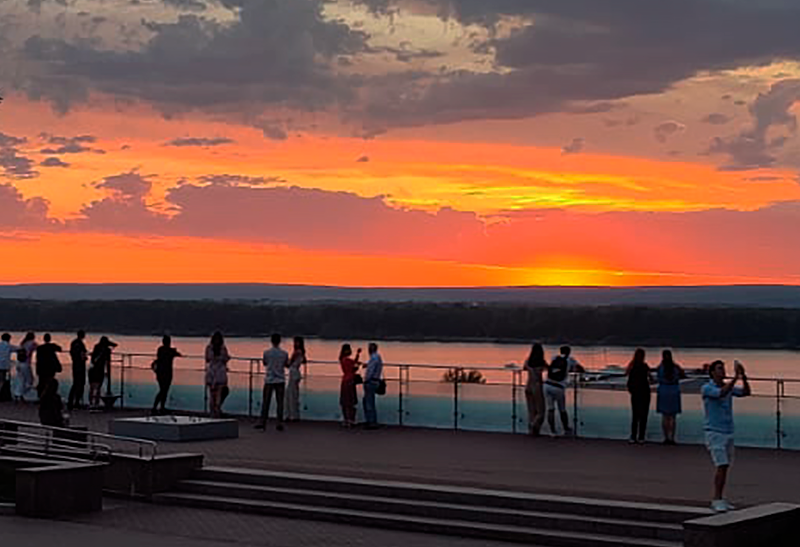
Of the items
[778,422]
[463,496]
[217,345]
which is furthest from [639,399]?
[217,345]

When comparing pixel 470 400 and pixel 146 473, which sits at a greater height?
pixel 470 400

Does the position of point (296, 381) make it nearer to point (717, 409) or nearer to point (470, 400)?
point (470, 400)

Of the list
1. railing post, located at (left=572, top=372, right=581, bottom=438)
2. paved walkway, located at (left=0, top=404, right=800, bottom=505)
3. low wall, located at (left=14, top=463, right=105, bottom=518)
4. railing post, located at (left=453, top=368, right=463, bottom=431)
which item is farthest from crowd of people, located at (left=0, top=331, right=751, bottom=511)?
low wall, located at (left=14, top=463, right=105, bottom=518)

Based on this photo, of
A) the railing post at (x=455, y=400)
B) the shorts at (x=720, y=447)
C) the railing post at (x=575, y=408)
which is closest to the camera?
the shorts at (x=720, y=447)

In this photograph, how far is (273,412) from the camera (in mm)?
29047

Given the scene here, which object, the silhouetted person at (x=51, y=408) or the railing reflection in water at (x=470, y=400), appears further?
the railing reflection in water at (x=470, y=400)

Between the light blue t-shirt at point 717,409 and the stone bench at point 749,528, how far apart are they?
1.24 m

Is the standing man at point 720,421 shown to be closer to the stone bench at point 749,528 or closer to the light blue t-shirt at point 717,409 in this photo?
the light blue t-shirt at point 717,409

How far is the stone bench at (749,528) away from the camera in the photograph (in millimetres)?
13320

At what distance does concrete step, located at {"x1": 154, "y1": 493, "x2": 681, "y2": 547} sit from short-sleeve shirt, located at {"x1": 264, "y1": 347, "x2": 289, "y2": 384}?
694 cm

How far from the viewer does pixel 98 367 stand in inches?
1159

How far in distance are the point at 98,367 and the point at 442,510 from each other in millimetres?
14411

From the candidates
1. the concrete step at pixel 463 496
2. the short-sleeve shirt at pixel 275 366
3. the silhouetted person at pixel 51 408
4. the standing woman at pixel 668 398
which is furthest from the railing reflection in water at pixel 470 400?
the concrete step at pixel 463 496

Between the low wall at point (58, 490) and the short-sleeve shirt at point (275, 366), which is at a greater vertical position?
the short-sleeve shirt at point (275, 366)
